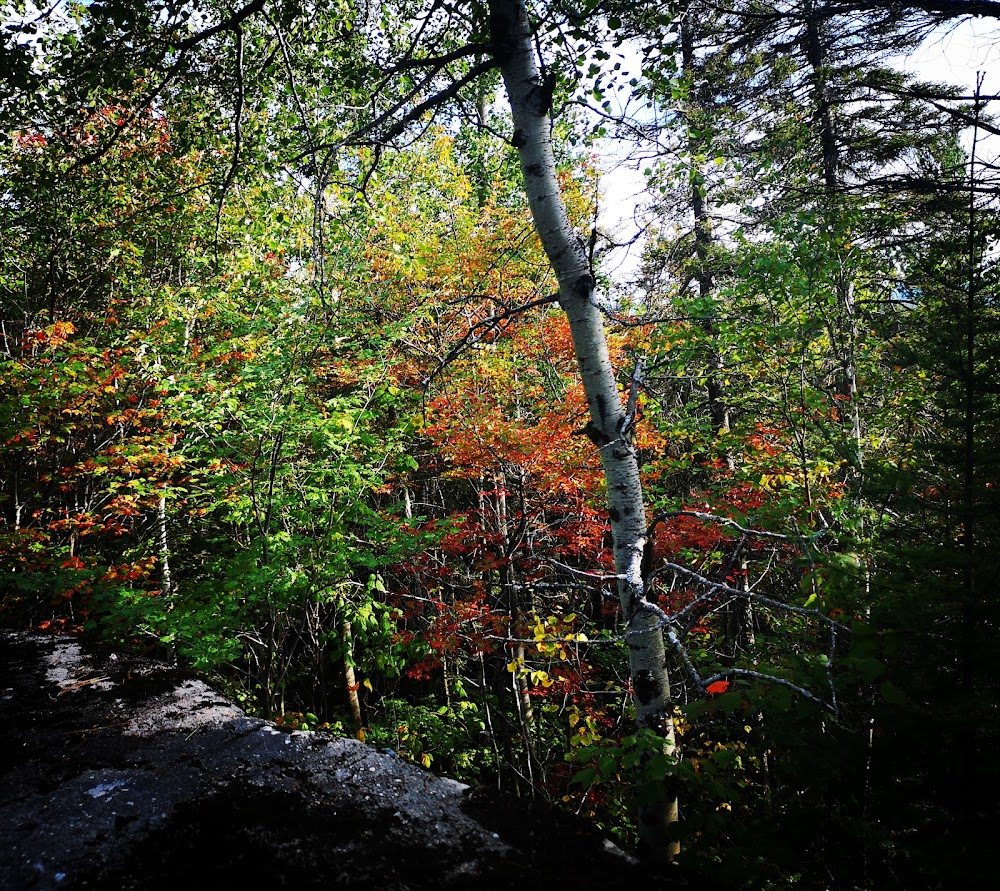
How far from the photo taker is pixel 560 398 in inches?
252

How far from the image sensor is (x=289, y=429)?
5.00 meters

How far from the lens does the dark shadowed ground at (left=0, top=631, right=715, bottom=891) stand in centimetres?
146

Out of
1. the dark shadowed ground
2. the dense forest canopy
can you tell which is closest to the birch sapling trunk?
the dense forest canopy

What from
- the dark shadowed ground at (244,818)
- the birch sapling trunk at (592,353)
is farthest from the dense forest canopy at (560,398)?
the dark shadowed ground at (244,818)

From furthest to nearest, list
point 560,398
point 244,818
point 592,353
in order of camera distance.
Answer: point 560,398 → point 592,353 → point 244,818

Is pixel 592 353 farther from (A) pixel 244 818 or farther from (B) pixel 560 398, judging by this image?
(B) pixel 560 398

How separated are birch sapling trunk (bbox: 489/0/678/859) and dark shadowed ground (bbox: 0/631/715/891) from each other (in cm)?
94

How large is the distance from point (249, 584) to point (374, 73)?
417 cm

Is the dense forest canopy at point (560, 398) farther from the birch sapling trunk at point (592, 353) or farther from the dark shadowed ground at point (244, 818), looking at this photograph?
the dark shadowed ground at point (244, 818)

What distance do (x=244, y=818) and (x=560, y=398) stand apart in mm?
5284

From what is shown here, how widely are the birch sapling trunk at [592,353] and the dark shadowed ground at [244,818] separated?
935mm

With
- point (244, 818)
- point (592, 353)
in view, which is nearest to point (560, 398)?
point (592, 353)

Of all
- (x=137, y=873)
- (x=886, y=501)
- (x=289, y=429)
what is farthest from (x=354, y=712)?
(x=886, y=501)

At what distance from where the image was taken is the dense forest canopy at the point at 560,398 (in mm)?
2195
